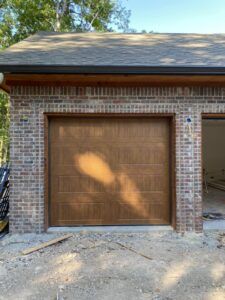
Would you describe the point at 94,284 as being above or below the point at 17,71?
below

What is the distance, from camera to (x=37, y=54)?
6.36m

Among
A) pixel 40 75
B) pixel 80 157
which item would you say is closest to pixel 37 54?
pixel 40 75

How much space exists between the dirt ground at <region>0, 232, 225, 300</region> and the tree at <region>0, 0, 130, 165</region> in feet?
42.8

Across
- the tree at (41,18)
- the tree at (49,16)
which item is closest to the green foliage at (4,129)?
the tree at (41,18)

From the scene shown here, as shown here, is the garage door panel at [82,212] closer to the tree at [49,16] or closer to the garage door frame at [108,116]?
the garage door frame at [108,116]

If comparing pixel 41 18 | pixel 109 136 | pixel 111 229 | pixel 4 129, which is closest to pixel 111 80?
pixel 109 136

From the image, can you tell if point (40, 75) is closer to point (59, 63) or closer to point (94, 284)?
point (59, 63)

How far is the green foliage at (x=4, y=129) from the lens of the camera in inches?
674

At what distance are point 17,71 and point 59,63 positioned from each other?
73 centimetres

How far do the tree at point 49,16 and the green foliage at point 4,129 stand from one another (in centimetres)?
343

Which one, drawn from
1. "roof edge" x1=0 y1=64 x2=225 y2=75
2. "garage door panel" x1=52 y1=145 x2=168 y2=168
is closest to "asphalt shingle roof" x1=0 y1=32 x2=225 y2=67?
"roof edge" x1=0 y1=64 x2=225 y2=75

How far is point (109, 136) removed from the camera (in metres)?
6.37

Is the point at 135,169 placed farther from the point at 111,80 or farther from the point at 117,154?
the point at 111,80

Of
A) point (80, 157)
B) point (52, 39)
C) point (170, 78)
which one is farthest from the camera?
point (52, 39)
